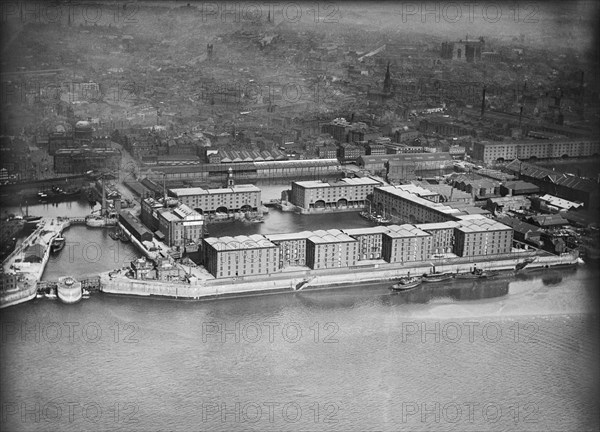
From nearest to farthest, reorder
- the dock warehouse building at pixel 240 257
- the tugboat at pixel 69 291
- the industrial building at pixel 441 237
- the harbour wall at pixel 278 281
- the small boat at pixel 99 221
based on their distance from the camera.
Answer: the tugboat at pixel 69 291, the harbour wall at pixel 278 281, the dock warehouse building at pixel 240 257, the industrial building at pixel 441 237, the small boat at pixel 99 221

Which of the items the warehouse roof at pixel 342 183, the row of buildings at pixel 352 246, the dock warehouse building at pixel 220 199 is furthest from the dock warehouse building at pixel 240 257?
the warehouse roof at pixel 342 183

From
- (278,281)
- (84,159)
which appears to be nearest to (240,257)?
(278,281)

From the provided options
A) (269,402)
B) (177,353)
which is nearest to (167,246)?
(177,353)

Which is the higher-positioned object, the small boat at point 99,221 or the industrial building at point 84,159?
the industrial building at point 84,159

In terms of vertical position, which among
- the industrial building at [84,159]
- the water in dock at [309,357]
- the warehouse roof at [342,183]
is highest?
the industrial building at [84,159]

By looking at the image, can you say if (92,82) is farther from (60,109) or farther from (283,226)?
(283,226)

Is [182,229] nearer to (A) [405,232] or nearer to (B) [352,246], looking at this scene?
(B) [352,246]

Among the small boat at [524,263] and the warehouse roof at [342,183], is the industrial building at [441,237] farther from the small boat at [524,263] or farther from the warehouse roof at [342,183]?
the warehouse roof at [342,183]

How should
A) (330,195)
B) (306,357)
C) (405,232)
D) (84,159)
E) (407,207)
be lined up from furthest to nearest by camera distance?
1. (84,159)
2. (330,195)
3. (407,207)
4. (405,232)
5. (306,357)

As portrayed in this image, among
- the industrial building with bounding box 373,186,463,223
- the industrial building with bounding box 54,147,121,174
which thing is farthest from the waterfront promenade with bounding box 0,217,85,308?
the industrial building with bounding box 373,186,463,223
